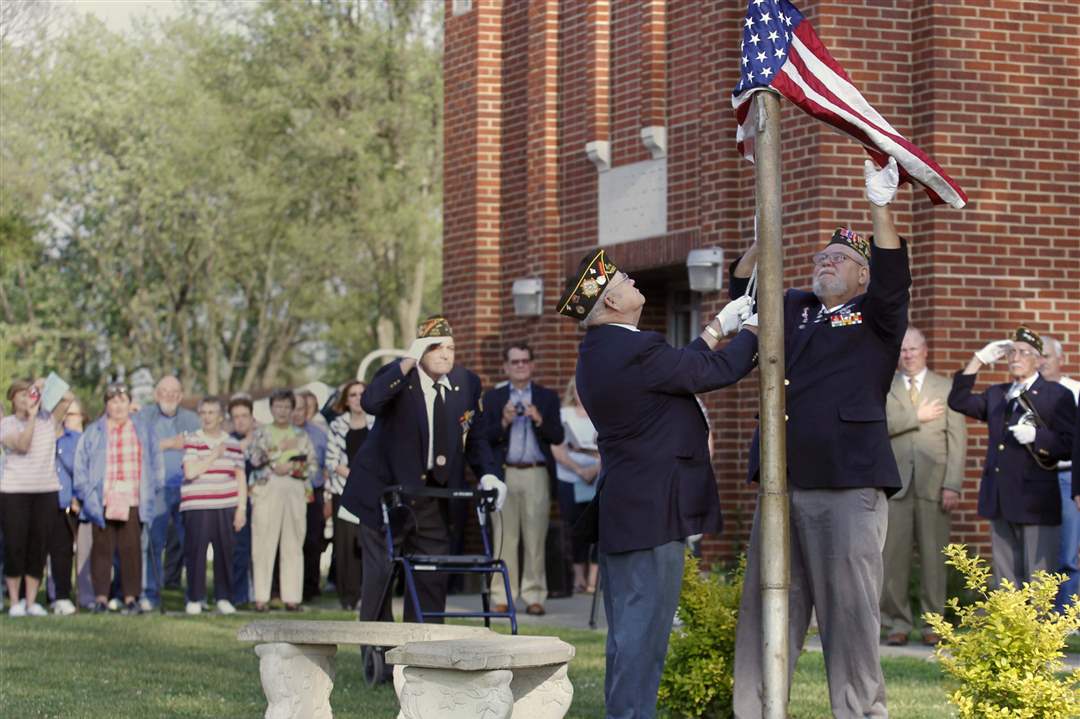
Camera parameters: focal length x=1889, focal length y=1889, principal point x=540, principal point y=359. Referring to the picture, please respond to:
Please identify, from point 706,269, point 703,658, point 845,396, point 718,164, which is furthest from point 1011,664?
point 718,164

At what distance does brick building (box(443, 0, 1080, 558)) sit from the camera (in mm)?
15070

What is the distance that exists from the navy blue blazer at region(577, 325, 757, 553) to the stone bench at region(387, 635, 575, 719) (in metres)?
0.62

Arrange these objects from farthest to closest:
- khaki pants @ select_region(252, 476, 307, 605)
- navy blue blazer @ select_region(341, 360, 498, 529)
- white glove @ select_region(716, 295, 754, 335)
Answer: khaki pants @ select_region(252, 476, 307, 605), navy blue blazer @ select_region(341, 360, 498, 529), white glove @ select_region(716, 295, 754, 335)

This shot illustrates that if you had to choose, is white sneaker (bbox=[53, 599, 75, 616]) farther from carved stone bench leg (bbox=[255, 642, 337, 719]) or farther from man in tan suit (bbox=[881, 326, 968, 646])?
carved stone bench leg (bbox=[255, 642, 337, 719])

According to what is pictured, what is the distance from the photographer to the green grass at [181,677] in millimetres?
10352

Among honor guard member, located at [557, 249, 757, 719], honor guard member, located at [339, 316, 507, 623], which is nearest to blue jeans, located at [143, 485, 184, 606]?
honor guard member, located at [339, 316, 507, 623]

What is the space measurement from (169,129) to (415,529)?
1537 inches

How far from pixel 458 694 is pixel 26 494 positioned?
Answer: 9.84 metres

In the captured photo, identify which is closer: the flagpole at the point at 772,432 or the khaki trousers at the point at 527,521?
the flagpole at the point at 772,432

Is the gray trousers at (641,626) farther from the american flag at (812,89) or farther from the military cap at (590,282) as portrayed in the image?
the american flag at (812,89)

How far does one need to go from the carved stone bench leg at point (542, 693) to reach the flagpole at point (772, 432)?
5.58ft

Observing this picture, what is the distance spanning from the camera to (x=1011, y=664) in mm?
7211

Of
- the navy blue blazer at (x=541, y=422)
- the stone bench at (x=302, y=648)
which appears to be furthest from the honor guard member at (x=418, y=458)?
the navy blue blazer at (x=541, y=422)

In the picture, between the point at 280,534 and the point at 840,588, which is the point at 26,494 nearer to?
the point at 280,534
